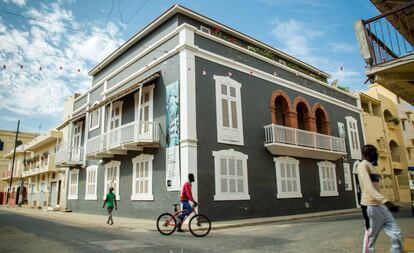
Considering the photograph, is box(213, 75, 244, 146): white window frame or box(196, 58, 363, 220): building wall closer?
box(196, 58, 363, 220): building wall

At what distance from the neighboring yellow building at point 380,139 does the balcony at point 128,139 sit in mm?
19996

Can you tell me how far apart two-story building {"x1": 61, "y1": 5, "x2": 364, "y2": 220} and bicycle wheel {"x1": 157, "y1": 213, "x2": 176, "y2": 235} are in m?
3.14

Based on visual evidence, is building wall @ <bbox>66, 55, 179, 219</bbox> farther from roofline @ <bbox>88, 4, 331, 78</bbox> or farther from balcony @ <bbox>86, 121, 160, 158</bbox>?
roofline @ <bbox>88, 4, 331, 78</bbox>

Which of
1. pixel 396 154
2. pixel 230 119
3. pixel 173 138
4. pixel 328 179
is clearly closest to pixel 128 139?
pixel 173 138

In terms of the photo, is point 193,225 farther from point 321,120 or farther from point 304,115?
point 321,120

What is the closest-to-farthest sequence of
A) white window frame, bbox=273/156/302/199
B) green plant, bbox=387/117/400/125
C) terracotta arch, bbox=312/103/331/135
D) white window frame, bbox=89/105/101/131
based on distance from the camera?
white window frame, bbox=273/156/302/199, white window frame, bbox=89/105/101/131, terracotta arch, bbox=312/103/331/135, green plant, bbox=387/117/400/125

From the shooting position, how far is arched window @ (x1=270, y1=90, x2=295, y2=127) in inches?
713

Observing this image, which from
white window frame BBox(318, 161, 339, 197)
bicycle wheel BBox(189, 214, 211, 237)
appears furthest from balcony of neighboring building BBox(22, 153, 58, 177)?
bicycle wheel BBox(189, 214, 211, 237)

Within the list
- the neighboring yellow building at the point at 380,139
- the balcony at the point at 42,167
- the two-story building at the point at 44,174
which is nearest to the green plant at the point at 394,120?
the neighboring yellow building at the point at 380,139

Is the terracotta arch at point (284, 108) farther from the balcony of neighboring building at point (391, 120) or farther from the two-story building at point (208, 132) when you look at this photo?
the balcony of neighboring building at point (391, 120)

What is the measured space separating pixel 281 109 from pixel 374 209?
1561 centimetres

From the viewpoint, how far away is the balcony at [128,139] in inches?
579

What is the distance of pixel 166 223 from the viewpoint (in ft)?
31.8

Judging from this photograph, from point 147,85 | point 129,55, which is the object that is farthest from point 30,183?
point 147,85
